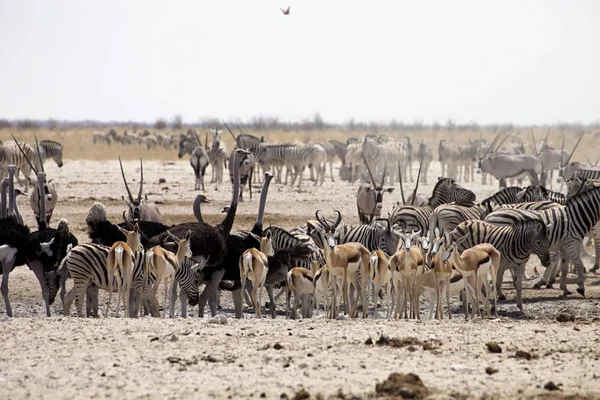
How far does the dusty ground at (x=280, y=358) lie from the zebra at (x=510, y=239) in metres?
2.91

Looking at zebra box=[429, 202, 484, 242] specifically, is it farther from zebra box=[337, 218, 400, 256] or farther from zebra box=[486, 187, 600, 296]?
zebra box=[486, 187, 600, 296]

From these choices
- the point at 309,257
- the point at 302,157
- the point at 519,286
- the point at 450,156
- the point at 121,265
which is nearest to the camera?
the point at 121,265

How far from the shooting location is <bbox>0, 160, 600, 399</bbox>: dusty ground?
750 centimetres

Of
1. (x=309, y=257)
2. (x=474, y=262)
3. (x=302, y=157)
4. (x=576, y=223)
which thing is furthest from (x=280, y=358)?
(x=302, y=157)

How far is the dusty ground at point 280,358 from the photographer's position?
7.50 meters

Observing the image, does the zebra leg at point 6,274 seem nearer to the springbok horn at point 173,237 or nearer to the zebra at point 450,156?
the springbok horn at point 173,237

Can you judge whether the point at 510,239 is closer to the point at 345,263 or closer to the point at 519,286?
the point at 519,286

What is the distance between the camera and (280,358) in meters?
8.36

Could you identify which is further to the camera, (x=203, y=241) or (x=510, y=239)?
(x=510, y=239)

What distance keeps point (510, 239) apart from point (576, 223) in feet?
5.46

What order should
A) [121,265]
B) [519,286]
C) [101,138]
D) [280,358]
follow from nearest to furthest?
[280,358] < [121,265] < [519,286] < [101,138]

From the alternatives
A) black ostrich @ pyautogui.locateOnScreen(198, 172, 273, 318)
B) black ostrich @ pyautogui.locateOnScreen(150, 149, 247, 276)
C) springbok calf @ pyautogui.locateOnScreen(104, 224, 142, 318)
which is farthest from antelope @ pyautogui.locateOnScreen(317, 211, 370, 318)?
springbok calf @ pyautogui.locateOnScreen(104, 224, 142, 318)

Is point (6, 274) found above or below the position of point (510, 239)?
below

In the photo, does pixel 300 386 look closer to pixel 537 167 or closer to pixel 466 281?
pixel 466 281
